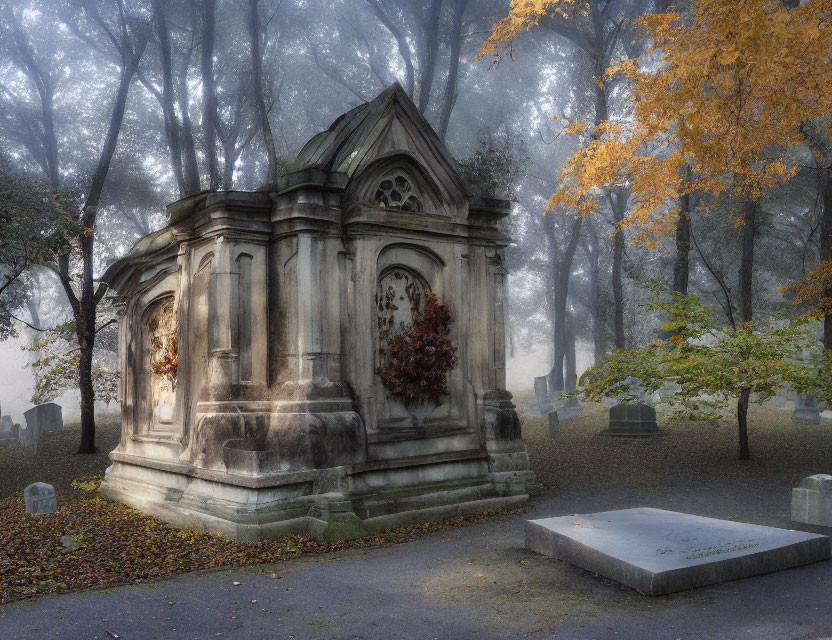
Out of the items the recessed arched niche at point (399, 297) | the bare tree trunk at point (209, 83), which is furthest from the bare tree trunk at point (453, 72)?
the recessed arched niche at point (399, 297)

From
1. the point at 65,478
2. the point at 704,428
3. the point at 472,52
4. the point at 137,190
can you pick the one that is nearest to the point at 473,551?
the point at 65,478

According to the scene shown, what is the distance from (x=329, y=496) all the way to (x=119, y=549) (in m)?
2.19

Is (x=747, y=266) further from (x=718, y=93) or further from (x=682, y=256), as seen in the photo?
(x=718, y=93)

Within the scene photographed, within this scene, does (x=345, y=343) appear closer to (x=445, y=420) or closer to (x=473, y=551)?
(x=445, y=420)

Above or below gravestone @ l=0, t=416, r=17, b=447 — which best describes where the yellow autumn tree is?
above

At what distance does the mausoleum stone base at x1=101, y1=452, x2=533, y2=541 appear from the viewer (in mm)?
7613

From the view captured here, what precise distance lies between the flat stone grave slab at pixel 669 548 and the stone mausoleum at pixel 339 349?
8.11ft

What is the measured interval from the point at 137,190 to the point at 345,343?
2167cm

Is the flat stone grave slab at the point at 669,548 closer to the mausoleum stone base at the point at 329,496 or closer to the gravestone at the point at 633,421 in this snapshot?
the mausoleum stone base at the point at 329,496

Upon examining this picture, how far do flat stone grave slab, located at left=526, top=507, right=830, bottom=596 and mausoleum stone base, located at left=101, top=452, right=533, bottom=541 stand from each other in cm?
211

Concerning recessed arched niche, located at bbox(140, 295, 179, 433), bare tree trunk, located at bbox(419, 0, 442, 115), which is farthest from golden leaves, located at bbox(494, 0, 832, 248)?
recessed arched niche, located at bbox(140, 295, 179, 433)

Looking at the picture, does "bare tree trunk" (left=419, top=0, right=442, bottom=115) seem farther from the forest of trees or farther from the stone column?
the stone column

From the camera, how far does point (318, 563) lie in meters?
6.64

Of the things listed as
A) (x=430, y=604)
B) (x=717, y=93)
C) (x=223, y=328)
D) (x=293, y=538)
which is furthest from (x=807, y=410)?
(x=430, y=604)
